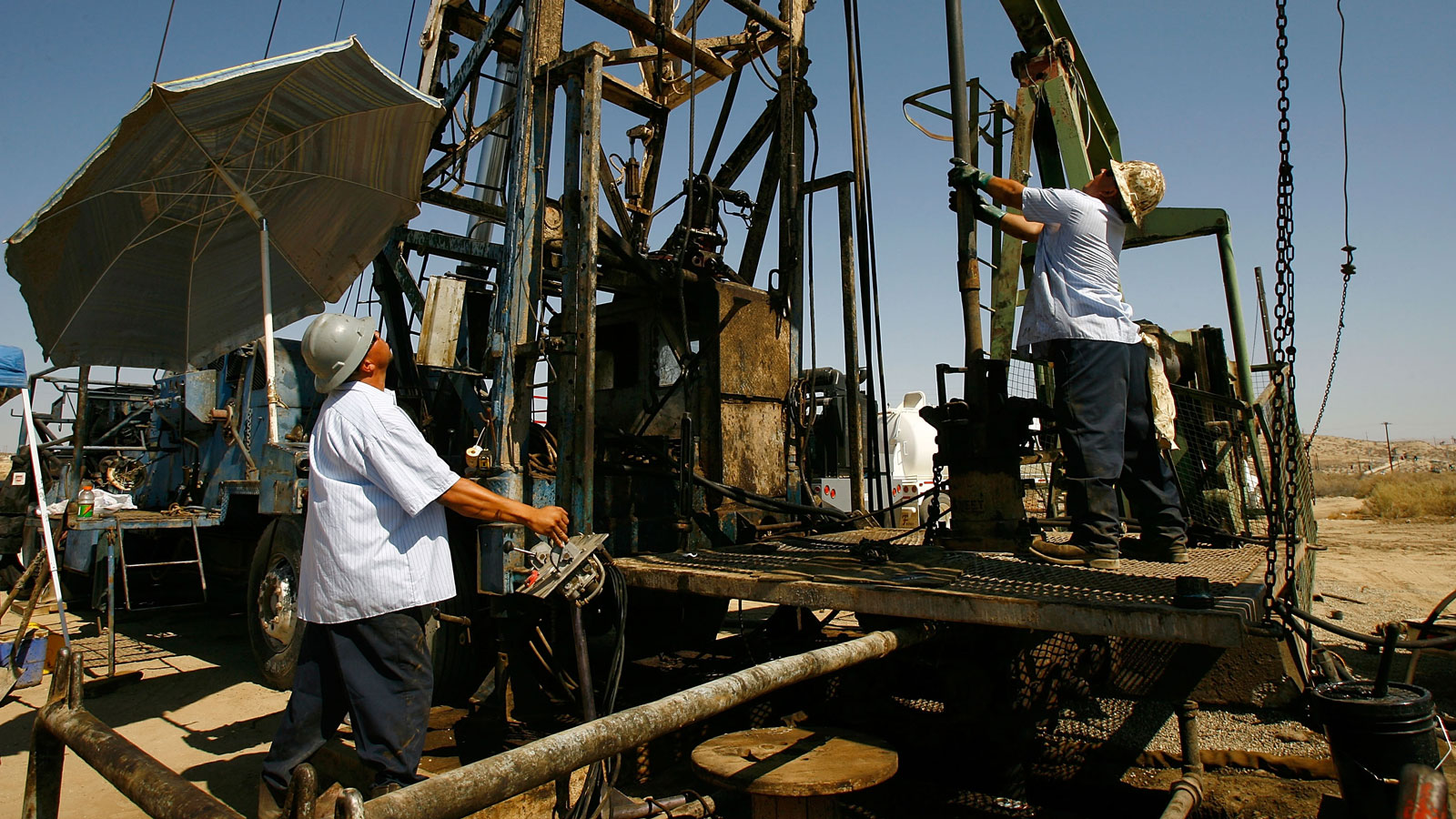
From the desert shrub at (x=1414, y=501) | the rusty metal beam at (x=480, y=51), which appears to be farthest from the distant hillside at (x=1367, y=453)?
the rusty metal beam at (x=480, y=51)

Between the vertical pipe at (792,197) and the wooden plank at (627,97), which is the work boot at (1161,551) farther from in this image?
the wooden plank at (627,97)

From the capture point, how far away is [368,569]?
269 centimetres

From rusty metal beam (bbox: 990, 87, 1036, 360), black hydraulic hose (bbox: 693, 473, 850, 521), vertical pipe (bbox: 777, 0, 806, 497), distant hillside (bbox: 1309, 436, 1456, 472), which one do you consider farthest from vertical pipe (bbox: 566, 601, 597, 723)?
distant hillside (bbox: 1309, 436, 1456, 472)

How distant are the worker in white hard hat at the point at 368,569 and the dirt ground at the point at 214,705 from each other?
1.65 m

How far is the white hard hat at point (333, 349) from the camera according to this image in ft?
9.24

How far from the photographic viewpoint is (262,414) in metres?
6.65

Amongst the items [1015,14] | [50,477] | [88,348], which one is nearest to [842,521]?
Answer: [1015,14]

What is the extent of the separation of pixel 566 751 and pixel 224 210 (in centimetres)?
570

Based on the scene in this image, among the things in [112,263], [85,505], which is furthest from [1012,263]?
[85,505]

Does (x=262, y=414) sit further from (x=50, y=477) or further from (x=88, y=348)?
(x=50, y=477)

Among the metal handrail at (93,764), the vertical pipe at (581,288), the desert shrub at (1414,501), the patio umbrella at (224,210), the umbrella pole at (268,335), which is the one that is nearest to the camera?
the metal handrail at (93,764)

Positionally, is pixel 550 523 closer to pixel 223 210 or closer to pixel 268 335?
pixel 268 335

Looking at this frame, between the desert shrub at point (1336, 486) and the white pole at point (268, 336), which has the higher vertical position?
the white pole at point (268, 336)

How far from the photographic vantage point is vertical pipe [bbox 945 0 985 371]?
411 cm
